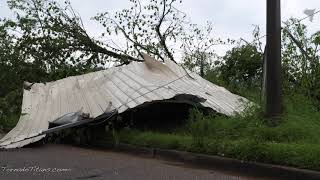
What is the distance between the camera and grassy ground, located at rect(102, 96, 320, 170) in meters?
8.10

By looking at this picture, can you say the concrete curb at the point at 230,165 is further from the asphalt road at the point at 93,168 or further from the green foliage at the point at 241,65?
the green foliage at the point at 241,65

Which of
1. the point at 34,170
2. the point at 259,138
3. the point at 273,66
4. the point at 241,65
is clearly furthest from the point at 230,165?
the point at 241,65

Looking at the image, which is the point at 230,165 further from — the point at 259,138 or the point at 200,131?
the point at 200,131

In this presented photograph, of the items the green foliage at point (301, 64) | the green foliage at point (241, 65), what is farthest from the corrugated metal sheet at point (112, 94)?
the green foliage at point (241, 65)

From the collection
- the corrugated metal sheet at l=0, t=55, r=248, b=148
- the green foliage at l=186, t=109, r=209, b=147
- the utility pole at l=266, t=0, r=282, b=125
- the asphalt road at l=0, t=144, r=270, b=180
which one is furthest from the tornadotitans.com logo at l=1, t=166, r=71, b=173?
the corrugated metal sheet at l=0, t=55, r=248, b=148

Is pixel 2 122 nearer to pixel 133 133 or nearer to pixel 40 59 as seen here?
pixel 40 59

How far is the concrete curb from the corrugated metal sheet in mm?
2694

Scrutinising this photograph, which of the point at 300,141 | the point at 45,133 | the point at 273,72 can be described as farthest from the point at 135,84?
the point at 300,141

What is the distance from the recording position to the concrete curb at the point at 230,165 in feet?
24.6

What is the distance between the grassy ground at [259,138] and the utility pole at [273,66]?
10.7 inches

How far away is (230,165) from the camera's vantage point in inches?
346

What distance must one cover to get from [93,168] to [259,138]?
3157mm

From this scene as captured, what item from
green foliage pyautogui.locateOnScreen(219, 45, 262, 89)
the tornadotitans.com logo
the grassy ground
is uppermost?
green foliage pyautogui.locateOnScreen(219, 45, 262, 89)

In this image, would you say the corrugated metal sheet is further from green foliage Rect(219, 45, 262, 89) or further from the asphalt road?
green foliage Rect(219, 45, 262, 89)
